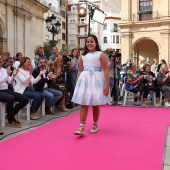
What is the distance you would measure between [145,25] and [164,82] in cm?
1952

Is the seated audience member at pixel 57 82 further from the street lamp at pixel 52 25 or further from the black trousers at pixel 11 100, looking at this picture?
the street lamp at pixel 52 25

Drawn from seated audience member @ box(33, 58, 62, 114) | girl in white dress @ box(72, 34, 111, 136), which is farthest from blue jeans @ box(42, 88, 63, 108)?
girl in white dress @ box(72, 34, 111, 136)

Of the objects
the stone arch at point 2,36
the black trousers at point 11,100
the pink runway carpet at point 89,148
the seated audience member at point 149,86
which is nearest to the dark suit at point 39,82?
the black trousers at point 11,100

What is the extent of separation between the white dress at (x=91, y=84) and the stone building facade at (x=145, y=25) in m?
22.5

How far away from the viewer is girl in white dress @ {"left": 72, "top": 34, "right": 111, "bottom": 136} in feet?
15.2

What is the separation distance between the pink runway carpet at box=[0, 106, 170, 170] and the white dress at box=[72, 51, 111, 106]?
61cm

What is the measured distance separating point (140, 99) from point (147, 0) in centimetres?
2128

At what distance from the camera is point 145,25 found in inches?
1065

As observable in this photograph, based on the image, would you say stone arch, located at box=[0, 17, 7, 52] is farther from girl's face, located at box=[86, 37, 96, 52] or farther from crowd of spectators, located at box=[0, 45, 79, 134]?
girl's face, located at box=[86, 37, 96, 52]

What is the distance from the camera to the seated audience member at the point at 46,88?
6547mm

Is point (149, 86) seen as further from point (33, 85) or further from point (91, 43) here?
point (91, 43)

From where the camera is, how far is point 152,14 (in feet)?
89.6

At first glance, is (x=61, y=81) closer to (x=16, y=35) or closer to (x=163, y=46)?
(x=16, y=35)


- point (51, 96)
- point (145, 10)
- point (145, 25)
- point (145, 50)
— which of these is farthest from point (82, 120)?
point (145, 50)
